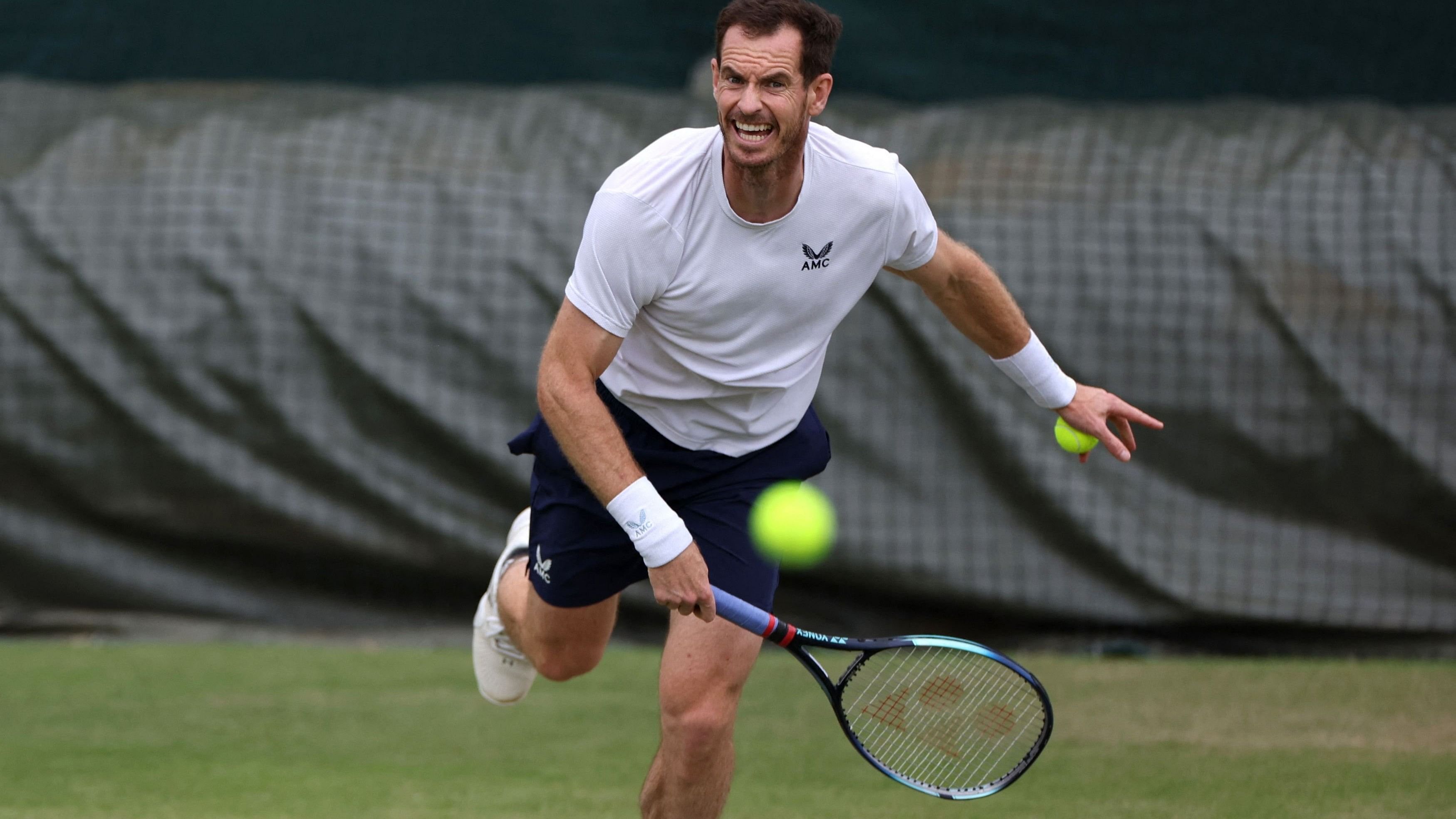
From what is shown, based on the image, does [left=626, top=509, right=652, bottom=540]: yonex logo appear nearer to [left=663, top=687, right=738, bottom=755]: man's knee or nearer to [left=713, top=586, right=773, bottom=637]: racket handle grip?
[left=713, top=586, right=773, bottom=637]: racket handle grip

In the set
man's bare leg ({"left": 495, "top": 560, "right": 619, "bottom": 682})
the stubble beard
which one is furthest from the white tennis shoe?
the stubble beard

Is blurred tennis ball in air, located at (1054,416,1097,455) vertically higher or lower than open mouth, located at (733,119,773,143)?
lower

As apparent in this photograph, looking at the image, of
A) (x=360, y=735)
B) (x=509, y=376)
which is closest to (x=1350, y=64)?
(x=509, y=376)

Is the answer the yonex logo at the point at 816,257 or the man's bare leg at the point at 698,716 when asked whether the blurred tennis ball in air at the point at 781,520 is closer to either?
the man's bare leg at the point at 698,716

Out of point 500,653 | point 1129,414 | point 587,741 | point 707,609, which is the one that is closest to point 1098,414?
point 1129,414

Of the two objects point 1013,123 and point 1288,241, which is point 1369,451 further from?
point 1013,123

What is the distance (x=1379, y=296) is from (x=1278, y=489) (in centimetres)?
67

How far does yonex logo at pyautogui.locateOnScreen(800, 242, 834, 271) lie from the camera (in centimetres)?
297

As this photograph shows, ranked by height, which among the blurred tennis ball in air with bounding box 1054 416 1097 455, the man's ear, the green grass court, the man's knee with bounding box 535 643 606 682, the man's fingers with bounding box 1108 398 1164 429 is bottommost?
the green grass court

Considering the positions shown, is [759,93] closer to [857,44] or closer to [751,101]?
[751,101]

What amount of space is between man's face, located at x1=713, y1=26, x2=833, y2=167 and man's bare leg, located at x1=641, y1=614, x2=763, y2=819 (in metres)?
0.85

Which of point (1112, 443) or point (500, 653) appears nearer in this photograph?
point (1112, 443)

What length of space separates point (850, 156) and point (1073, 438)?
80 cm

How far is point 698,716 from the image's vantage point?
2955mm
